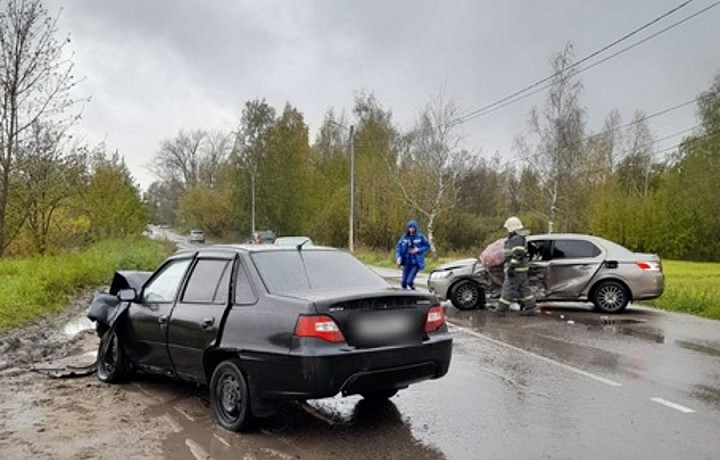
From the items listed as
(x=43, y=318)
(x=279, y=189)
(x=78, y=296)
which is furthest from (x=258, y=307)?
(x=279, y=189)

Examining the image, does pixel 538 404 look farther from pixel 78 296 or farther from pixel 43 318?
pixel 78 296

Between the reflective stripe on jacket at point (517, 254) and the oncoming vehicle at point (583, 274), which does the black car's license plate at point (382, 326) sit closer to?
the reflective stripe on jacket at point (517, 254)

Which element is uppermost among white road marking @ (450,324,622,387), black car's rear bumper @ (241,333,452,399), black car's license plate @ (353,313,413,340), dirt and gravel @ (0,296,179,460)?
black car's license plate @ (353,313,413,340)

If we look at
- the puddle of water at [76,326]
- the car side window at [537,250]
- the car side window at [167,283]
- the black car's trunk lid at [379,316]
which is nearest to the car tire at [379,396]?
the black car's trunk lid at [379,316]

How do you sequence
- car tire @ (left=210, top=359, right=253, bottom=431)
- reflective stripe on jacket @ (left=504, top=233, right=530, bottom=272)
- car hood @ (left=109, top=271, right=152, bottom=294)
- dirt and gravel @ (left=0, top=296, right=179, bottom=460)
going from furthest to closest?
reflective stripe on jacket @ (left=504, top=233, right=530, bottom=272) < car hood @ (left=109, top=271, right=152, bottom=294) < car tire @ (left=210, top=359, right=253, bottom=431) < dirt and gravel @ (left=0, top=296, right=179, bottom=460)

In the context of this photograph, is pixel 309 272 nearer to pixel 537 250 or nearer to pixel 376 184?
pixel 537 250

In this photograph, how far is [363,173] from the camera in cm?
4828

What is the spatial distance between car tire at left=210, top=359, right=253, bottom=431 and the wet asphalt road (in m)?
0.11

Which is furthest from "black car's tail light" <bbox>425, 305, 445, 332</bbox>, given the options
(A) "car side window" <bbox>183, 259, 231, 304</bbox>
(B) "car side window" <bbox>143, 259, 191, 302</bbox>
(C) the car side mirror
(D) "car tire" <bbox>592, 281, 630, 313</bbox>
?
(D) "car tire" <bbox>592, 281, 630, 313</bbox>

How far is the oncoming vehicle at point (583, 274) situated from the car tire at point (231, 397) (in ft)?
27.8

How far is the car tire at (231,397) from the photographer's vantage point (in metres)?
5.08

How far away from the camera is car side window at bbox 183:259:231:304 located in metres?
5.63

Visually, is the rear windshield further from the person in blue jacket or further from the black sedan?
the person in blue jacket

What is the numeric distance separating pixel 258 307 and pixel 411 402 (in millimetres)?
1889
